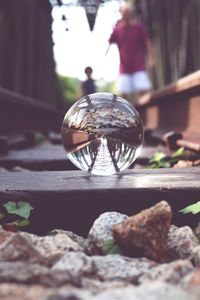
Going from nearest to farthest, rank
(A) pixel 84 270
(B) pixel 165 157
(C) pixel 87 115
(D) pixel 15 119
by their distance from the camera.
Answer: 1. (A) pixel 84 270
2. (C) pixel 87 115
3. (B) pixel 165 157
4. (D) pixel 15 119

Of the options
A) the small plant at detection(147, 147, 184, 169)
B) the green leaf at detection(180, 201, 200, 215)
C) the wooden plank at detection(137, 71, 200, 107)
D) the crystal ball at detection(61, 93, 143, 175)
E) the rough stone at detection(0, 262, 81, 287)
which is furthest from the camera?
the wooden plank at detection(137, 71, 200, 107)

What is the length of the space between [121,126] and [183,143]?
1.32 m

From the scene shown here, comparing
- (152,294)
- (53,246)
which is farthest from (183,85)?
(152,294)

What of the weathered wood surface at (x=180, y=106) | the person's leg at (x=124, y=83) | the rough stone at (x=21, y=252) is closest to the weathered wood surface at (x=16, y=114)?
the person's leg at (x=124, y=83)

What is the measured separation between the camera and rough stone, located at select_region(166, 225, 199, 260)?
150cm

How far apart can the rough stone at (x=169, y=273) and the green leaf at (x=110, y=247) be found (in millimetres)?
231

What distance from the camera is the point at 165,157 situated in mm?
3076

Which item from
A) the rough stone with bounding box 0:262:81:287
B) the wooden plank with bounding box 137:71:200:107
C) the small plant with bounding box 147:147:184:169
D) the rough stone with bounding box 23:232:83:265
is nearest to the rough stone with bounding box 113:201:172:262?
the rough stone with bounding box 23:232:83:265

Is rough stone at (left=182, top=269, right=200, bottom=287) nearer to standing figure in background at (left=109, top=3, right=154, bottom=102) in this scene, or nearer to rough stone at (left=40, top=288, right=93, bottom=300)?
rough stone at (left=40, top=288, right=93, bottom=300)

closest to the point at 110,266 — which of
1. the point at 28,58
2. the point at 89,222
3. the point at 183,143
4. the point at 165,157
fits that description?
the point at 89,222

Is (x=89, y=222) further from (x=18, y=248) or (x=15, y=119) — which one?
(x=15, y=119)

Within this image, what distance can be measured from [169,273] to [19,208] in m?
0.80

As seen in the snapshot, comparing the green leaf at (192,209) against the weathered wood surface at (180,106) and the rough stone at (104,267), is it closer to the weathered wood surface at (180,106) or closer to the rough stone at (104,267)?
the rough stone at (104,267)

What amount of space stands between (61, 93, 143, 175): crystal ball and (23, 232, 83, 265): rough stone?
55 cm
